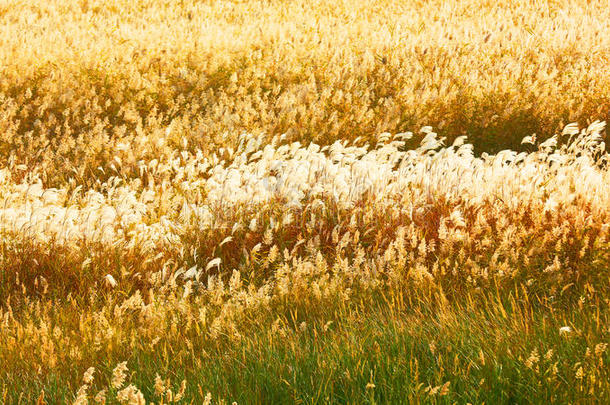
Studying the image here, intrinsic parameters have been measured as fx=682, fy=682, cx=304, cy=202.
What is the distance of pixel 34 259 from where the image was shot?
4.45m

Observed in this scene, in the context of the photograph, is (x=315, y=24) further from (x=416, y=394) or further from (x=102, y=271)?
(x=416, y=394)

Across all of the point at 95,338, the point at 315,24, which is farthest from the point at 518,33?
the point at 95,338

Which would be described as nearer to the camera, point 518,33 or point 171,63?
point 171,63

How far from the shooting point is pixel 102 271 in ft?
14.8

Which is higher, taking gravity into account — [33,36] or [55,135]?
[33,36]

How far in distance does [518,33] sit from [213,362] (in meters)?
10.5

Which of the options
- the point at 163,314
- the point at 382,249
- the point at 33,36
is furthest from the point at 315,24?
the point at 163,314

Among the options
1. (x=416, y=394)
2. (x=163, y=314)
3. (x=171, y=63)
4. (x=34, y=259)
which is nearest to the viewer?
(x=416, y=394)

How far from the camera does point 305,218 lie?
5168 millimetres

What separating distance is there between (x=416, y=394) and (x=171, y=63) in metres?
8.28

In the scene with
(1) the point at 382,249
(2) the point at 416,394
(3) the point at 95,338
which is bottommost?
(1) the point at 382,249

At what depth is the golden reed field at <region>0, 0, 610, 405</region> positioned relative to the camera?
2748mm

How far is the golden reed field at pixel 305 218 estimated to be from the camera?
2748 mm

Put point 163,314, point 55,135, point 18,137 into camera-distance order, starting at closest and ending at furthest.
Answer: point 163,314, point 18,137, point 55,135
